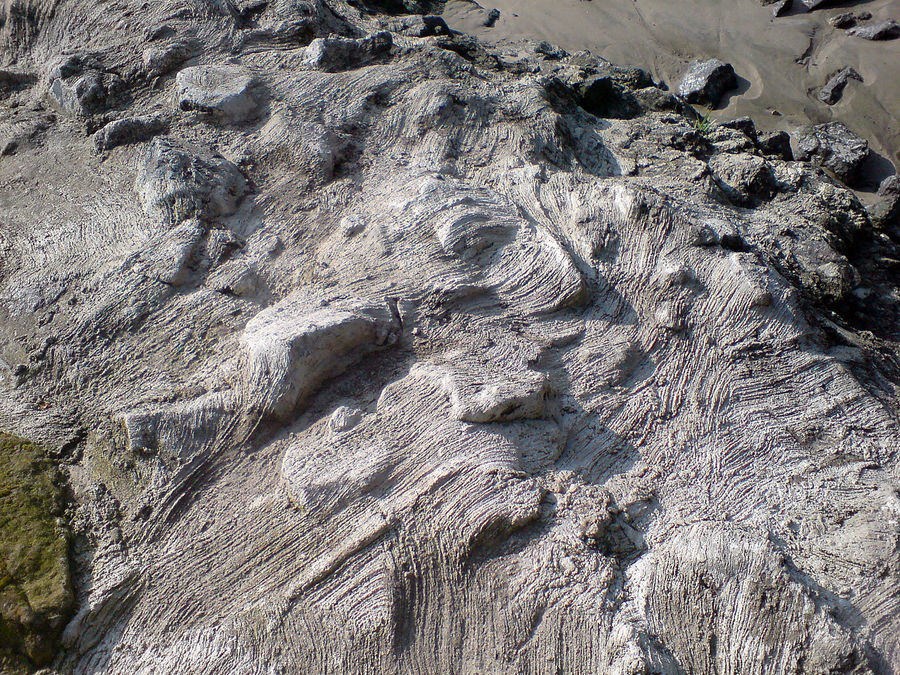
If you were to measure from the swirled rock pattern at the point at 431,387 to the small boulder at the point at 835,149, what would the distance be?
178cm

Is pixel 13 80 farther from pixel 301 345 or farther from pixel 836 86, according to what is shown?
pixel 836 86

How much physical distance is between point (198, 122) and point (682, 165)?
111 inches

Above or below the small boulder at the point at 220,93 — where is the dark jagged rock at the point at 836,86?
below

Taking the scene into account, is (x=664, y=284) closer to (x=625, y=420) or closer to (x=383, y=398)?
(x=625, y=420)

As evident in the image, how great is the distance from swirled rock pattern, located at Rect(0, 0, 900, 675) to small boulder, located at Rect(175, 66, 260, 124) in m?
0.02

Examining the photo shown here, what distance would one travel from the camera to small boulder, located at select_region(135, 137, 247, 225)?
10.2ft

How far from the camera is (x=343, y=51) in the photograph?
4.11 m

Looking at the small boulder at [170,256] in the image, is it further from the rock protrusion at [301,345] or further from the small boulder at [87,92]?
the small boulder at [87,92]

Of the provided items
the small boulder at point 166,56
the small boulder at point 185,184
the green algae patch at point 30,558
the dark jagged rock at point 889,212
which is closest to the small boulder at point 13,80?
the small boulder at point 166,56

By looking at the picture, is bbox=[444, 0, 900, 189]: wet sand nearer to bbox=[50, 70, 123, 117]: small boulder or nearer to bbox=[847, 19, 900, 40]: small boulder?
bbox=[847, 19, 900, 40]: small boulder

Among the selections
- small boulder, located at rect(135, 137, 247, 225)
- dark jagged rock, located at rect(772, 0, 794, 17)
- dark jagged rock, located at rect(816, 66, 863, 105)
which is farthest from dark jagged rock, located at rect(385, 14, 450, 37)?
dark jagged rock, located at rect(772, 0, 794, 17)

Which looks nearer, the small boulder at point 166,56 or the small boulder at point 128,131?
the small boulder at point 128,131

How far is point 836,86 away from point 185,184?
6.08 metres

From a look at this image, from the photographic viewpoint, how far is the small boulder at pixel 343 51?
4.03 meters
